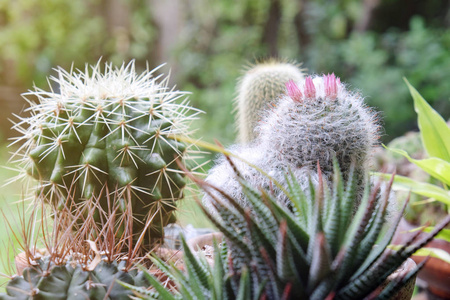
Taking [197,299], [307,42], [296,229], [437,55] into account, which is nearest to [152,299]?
[197,299]

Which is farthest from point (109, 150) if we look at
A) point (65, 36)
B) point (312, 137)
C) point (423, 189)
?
point (65, 36)

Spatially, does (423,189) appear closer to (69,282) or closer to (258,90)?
(258,90)

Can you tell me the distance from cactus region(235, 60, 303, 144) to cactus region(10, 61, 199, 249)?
0.31 metres

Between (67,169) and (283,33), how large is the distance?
2.85m

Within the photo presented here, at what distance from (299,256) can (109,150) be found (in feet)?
1.56

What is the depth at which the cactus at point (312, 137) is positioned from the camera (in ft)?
2.62

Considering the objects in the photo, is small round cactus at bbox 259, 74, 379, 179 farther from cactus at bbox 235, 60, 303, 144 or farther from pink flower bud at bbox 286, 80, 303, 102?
cactus at bbox 235, 60, 303, 144

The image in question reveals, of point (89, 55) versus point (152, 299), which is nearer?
point (152, 299)

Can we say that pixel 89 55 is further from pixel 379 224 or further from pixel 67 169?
pixel 379 224

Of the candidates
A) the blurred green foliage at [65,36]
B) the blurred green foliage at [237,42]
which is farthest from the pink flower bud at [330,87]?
the blurred green foliage at [65,36]

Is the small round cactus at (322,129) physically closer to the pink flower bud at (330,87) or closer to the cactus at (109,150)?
the pink flower bud at (330,87)

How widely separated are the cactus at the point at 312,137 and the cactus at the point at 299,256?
9.0 inches

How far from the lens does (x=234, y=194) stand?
0.82m

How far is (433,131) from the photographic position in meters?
1.03
